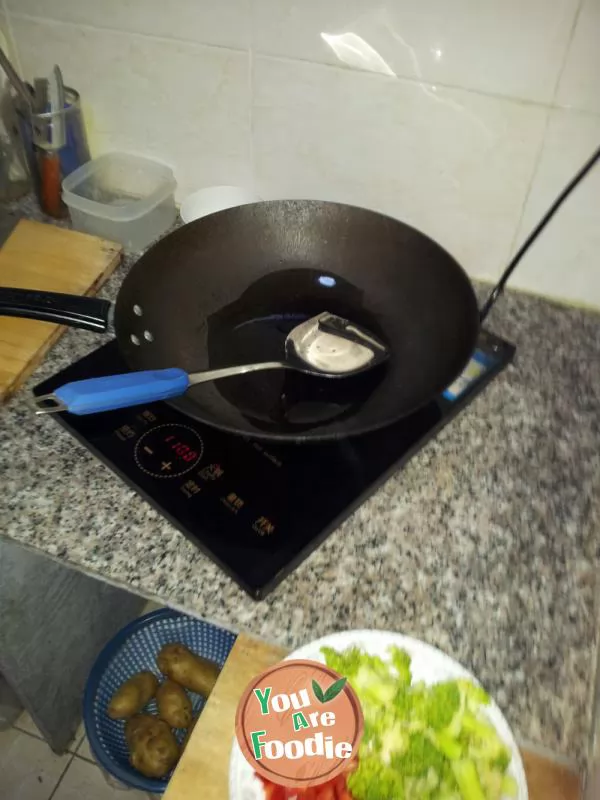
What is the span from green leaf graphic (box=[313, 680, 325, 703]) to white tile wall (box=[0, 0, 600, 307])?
0.57m

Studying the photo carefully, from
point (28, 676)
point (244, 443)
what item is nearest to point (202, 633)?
point (28, 676)

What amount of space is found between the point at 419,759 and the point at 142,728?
0.64 meters

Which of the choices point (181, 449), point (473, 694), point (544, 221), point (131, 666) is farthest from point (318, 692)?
point (131, 666)

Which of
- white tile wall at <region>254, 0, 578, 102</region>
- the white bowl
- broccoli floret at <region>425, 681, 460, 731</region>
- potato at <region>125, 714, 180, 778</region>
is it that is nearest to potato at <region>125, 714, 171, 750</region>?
potato at <region>125, 714, 180, 778</region>

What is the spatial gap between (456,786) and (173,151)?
2.62 feet

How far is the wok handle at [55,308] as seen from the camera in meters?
0.61

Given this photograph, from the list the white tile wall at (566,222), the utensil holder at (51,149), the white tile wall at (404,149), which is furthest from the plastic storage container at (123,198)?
the white tile wall at (566,222)

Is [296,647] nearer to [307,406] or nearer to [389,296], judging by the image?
[307,406]

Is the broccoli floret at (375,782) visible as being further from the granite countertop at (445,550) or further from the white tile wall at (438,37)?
the white tile wall at (438,37)

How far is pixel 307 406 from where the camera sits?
0.63m

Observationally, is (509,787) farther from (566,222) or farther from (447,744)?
(566,222)

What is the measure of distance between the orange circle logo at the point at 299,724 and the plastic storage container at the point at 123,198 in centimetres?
60

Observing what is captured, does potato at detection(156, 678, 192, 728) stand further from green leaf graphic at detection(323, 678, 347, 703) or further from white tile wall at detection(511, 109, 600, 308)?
white tile wall at detection(511, 109, 600, 308)

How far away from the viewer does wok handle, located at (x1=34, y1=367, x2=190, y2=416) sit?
521 millimetres
